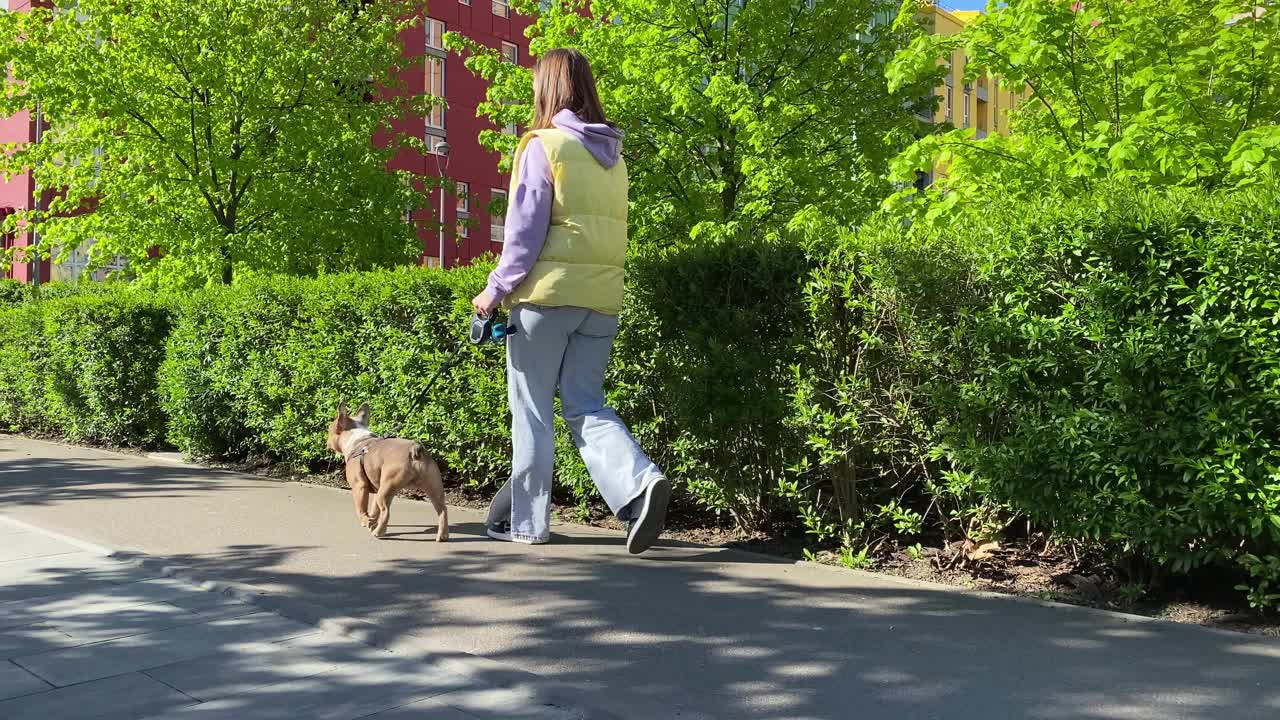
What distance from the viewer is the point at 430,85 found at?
48875mm

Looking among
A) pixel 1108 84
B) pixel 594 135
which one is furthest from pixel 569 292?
pixel 1108 84

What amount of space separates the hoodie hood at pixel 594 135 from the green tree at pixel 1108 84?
174 inches

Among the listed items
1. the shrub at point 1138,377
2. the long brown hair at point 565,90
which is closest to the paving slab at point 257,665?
the shrub at point 1138,377

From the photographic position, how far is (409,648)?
408 cm

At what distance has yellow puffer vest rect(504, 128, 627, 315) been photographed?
555 cm

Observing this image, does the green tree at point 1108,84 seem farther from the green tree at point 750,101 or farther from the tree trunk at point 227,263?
the tree trunk at point 227,263

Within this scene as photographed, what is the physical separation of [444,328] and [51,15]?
1306 cm

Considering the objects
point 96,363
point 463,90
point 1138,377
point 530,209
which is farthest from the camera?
point 463,90

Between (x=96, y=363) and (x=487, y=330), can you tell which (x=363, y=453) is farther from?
(x=96, y=363)

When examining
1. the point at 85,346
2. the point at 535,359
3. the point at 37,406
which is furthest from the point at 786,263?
the point at 37,406

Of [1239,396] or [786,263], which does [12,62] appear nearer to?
[786,263]

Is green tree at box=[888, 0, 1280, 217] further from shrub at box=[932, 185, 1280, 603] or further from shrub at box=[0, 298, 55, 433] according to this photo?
shrub at box=[0, 298, 55, 433]

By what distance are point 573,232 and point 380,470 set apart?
188 cm

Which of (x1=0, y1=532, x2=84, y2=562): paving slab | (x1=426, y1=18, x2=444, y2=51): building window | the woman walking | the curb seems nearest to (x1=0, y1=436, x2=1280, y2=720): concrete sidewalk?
the curb
